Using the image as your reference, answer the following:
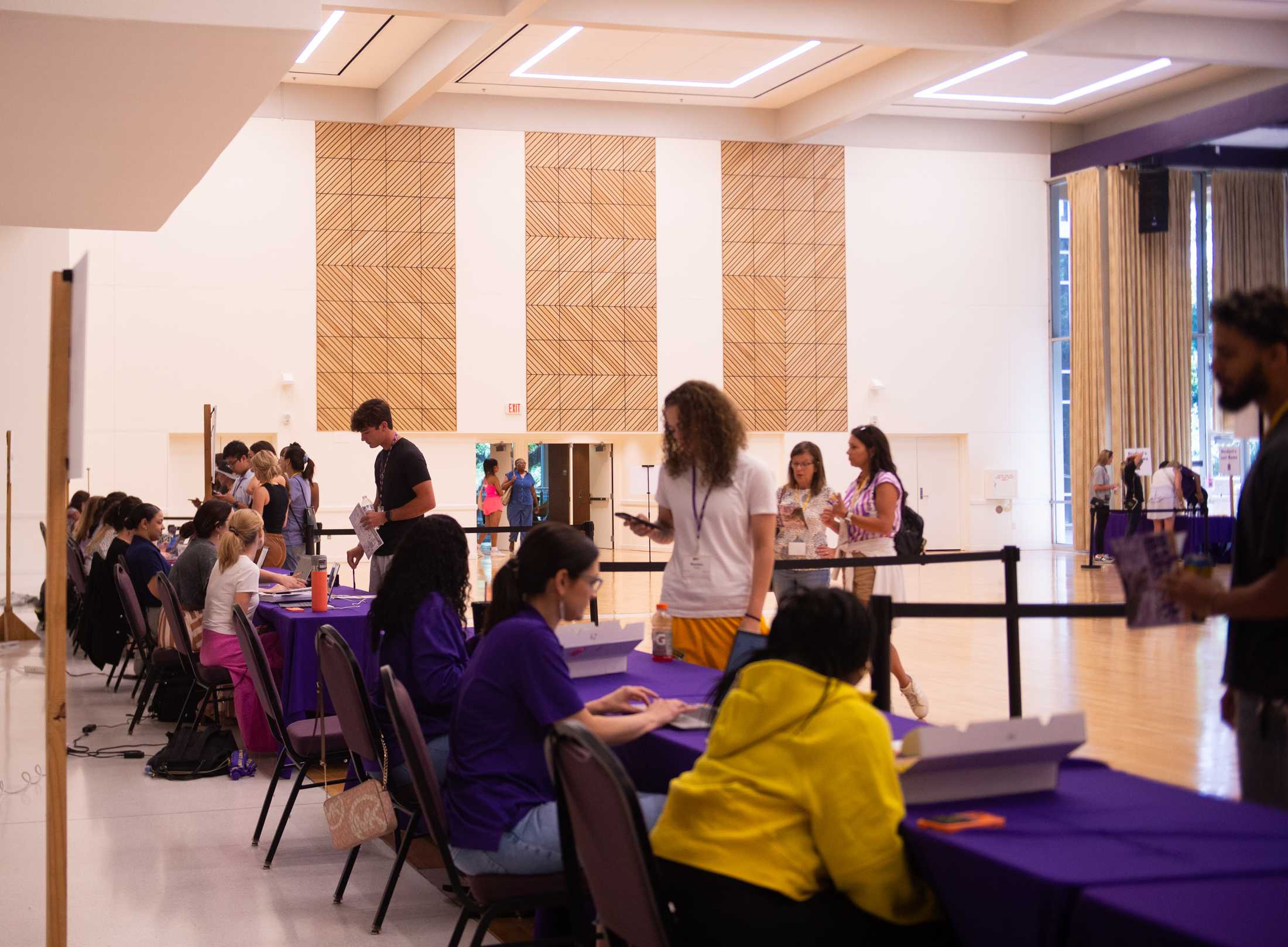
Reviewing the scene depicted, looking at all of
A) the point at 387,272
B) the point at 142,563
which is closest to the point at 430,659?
A: the point at 142,563

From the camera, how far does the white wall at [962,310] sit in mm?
19734

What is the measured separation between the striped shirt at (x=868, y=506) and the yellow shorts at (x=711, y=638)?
6.57 feet

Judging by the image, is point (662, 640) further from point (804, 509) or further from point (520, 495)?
point (520, 495)

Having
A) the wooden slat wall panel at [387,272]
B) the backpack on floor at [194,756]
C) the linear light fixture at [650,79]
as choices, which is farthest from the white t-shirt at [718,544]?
the wooden slat wall panel at [387,272]

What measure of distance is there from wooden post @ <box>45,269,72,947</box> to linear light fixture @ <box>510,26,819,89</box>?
44.6 ft

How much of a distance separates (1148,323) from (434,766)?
60.8ft

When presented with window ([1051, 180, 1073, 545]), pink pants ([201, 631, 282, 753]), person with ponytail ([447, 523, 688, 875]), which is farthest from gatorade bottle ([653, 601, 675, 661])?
window ([1051, 180, 1073, 545])

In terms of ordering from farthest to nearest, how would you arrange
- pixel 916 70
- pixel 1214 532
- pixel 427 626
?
pixel 916 70, pixel 1214 532, pixel 427 626

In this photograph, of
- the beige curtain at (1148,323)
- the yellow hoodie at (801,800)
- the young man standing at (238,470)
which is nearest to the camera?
the yellow hoodie at (801,800)

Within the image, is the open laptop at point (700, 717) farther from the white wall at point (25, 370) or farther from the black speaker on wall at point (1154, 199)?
the black speaker on wall at point (1154, 199)

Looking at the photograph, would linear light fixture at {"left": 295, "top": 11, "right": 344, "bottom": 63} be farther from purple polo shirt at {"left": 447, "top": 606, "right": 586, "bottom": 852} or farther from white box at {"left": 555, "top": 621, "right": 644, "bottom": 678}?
purple polo shirt at {"left": 447, "top": 606, "right": 586, "bottom": 852}

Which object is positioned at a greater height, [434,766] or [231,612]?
[231,612]

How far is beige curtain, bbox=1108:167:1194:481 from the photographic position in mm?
19328

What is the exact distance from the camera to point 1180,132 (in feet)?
59.1
